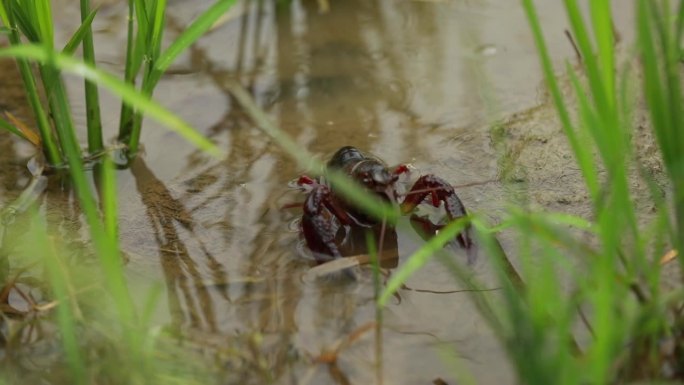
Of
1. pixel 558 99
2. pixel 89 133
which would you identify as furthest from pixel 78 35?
pixel 558 99

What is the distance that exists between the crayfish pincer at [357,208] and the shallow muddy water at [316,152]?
0.29 feet

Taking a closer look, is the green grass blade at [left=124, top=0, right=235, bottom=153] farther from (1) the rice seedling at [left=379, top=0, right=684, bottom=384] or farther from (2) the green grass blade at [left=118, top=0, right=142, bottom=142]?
(1) the rice seedling at [left=379, top=0, right=684, bottom=384]

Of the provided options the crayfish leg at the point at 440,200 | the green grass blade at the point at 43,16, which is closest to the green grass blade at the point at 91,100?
the green grass blade at the point at 43,16

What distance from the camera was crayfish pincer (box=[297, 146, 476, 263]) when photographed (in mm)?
3092

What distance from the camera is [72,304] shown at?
271 cm

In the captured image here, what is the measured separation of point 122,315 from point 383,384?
73cm

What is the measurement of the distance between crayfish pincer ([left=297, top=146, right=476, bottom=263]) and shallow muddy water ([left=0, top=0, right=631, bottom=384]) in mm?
89

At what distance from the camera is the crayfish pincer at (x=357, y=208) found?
10.1 feet

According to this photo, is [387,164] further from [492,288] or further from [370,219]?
[492,288]

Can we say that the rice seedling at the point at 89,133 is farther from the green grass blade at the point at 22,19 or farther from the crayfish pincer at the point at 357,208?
the crayfish pincer at the point at 357,208

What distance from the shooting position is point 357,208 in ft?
10.8

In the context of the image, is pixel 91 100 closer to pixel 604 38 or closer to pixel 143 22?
pixel 143 22

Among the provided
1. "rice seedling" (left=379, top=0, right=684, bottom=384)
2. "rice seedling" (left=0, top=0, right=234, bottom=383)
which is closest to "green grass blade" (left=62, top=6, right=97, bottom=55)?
"rice seedling" (left=0, top=0, right=234, bottom=383)

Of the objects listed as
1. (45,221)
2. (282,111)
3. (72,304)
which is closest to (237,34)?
(282,111)
